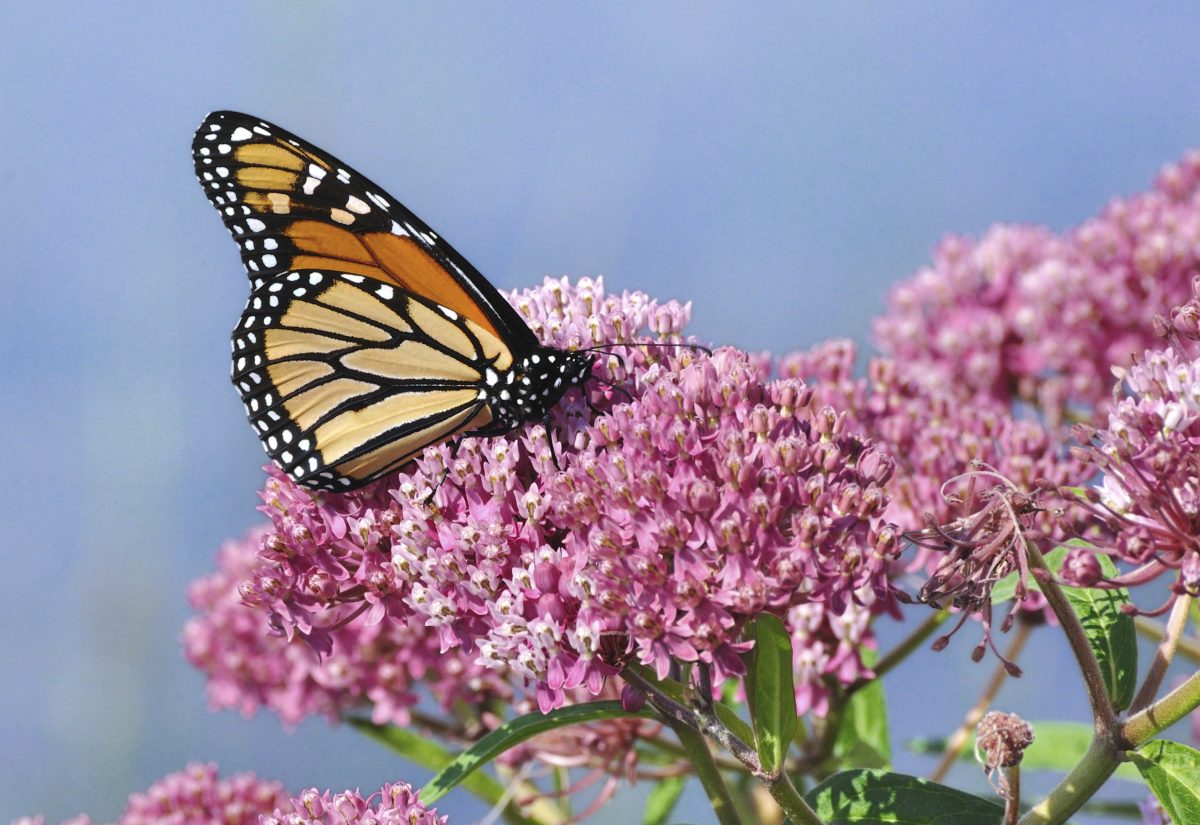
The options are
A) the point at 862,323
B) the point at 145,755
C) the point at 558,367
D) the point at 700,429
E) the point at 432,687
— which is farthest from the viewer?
the point at 862,323

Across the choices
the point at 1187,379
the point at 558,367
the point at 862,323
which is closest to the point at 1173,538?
the point at 1187,379

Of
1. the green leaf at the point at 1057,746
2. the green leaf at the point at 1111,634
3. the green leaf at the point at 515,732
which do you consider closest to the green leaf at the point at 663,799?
the green leaf at the point at 1057,746

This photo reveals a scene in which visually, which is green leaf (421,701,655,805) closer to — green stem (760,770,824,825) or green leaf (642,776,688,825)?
green stem (760,770,824,825)

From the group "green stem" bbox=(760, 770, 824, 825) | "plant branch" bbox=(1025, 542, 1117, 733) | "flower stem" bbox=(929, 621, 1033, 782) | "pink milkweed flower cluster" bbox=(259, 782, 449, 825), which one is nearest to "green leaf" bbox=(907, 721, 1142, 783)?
"flower stem" bbox=(929, 621, 1033, 782)

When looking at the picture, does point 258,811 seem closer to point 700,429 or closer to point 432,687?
point 432,687

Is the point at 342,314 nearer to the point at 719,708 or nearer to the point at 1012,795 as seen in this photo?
the point at 719,708

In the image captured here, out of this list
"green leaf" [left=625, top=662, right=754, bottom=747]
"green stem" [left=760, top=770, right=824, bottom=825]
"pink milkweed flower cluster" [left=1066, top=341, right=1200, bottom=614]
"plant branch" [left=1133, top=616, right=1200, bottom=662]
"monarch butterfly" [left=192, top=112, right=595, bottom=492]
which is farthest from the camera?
"plant branch" [left=1133, top=616, right=1200, bottom=662]
